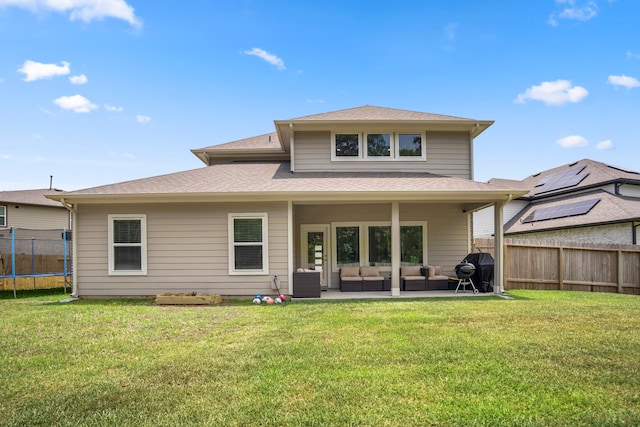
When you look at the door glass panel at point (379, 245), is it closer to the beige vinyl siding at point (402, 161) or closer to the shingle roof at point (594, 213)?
the beige vinyl siding at point (402, 161)

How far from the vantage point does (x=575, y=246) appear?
13.8 m

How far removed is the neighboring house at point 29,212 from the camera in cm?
2317

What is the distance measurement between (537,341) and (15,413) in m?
6.22

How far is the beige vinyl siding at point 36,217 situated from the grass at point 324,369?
759 inches

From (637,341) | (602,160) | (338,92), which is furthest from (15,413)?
(602,160)

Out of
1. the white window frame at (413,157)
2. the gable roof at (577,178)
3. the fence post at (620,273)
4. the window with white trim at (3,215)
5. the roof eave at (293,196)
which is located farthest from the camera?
the window with white trim at (3,215)

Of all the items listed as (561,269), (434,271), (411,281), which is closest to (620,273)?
(561,269)

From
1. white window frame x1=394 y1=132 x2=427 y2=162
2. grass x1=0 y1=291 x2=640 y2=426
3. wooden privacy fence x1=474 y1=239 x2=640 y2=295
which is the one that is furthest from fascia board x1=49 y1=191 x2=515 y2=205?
wooden privacy fence x1=474 y1=239 x2=640 y2=295

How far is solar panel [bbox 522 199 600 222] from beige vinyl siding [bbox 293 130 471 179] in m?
7.48

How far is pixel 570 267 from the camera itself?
44.9 feet

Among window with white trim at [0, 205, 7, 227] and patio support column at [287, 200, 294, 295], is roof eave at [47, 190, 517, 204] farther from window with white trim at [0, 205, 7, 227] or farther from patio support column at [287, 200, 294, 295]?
window with white trim at [0, 205, 7, 227]

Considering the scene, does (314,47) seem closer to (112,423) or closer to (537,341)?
(537,341)

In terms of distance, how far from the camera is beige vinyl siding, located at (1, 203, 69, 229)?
76.9 ft

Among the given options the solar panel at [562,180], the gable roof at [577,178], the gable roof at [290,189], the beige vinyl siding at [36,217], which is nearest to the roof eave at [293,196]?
the gable roof at [290,189]
